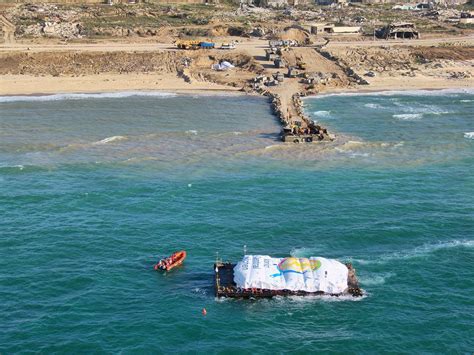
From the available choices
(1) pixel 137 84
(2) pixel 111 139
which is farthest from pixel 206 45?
(2) pixel 111 139

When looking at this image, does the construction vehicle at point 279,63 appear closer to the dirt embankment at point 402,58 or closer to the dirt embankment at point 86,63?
the dirt embankment at point 402,58

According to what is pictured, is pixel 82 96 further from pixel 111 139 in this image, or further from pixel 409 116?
pixel 409 116

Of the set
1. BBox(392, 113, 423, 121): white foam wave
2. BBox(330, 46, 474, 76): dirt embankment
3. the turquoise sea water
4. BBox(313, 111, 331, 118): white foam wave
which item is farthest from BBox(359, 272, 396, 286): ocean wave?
BBox(330, 46, 474, 76): dirt embankment

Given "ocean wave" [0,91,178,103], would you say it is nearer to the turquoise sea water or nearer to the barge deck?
the turquoise sea water

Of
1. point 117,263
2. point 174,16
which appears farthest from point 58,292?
point 174,16

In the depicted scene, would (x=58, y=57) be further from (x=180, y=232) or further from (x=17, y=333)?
(x=17, y=333)

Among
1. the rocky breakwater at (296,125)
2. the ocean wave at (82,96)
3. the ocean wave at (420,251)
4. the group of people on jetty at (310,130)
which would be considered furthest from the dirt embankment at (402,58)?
the ocean wave at (420,251)
